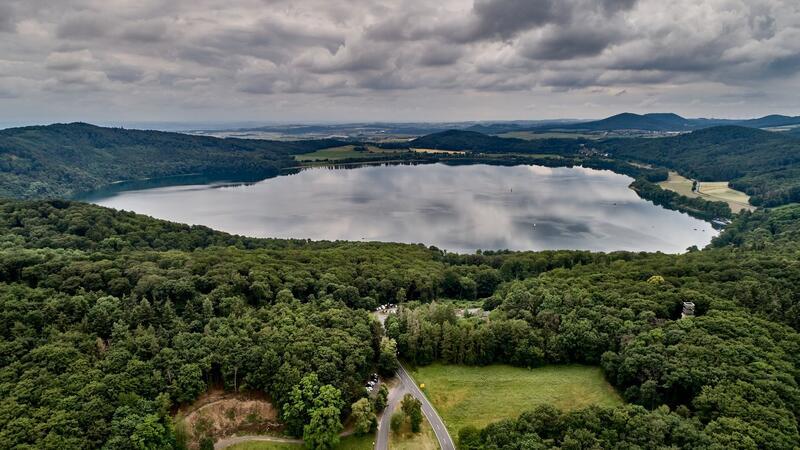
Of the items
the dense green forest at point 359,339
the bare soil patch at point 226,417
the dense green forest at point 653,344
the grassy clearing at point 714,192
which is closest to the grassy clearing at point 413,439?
the dense green forest at point 653,344

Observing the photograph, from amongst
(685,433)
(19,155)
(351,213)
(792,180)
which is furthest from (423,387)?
(19,155)

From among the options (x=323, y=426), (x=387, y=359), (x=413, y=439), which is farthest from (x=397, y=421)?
(x=387, y=359)

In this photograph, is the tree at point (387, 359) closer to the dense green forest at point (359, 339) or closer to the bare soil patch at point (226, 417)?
the dense green forest at point (359, 339)

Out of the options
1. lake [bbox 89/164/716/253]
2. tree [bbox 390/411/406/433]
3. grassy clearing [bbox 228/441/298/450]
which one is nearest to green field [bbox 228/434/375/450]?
grassy clearing [bbox 228/441/298/450]

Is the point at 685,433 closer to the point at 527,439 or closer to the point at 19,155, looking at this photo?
the point at 527,439

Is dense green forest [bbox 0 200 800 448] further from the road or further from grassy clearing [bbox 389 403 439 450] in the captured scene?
grassy clearing [bbox 389 403 439 450]

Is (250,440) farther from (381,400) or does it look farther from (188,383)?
(381,400)
